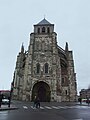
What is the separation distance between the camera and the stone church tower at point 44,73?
4028 cm

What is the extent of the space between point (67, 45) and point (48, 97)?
18605 mm

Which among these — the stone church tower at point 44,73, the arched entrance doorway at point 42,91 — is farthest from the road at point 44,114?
the arched entrance doorway at point 42,91

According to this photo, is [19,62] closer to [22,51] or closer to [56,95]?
[22,51]

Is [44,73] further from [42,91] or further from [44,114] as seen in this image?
[44,114]

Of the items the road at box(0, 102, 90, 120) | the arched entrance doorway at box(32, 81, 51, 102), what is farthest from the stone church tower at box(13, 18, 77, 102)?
the road at box(0, 102, 90, 120)

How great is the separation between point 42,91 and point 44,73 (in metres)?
5.02

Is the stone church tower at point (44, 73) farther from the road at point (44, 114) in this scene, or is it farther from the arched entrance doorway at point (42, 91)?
the road at point (44, 114)

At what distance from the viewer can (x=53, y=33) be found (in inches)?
1790

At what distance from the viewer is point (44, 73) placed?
4122cm

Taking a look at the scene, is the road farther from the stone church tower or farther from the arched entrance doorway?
the arched entrance doorway

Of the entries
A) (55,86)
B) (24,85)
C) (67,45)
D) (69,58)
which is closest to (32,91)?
(24,85)

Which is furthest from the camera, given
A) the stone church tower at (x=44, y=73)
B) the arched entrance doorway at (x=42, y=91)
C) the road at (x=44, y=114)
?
the arched entrance doorway at (x=42, y=91)

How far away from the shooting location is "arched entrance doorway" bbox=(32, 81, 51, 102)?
136ft

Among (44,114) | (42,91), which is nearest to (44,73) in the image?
(42,91)
